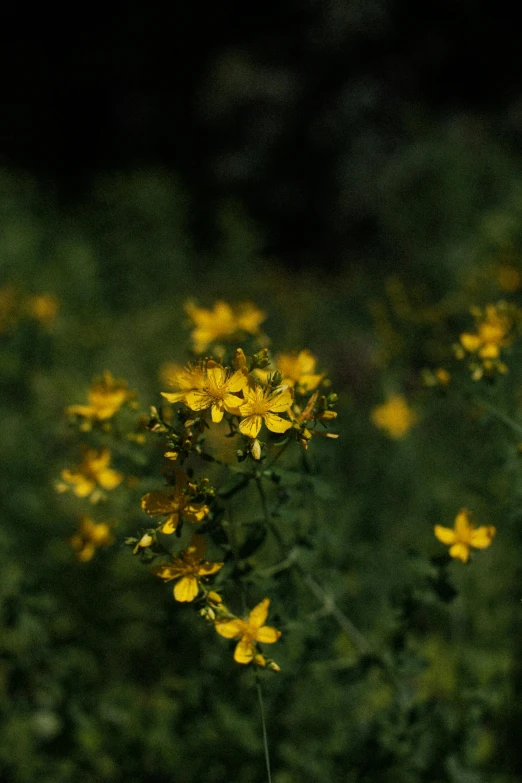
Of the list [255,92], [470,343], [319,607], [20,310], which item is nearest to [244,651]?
[319,607]

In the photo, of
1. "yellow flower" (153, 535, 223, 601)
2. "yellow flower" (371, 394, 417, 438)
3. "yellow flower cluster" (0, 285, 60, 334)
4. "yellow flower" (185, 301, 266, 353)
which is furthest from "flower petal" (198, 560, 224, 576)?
"yellow flower cluster" (0, 285, 60, 334)

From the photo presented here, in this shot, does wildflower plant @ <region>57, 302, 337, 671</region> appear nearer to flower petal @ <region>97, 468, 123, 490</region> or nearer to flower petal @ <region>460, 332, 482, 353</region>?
flower petal @ <region>97, 468, 123, 490</region>

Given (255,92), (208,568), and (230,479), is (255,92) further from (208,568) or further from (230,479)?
(208,568)

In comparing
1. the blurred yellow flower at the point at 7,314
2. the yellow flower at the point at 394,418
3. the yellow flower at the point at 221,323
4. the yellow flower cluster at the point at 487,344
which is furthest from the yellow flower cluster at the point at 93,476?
the blurred yellow flower at the point at 7,314

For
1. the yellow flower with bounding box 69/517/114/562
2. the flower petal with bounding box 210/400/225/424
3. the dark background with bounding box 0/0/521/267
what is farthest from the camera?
the dark background with bounding box 0/0/521/267

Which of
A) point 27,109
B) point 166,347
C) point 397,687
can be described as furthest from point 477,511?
point 27,109
